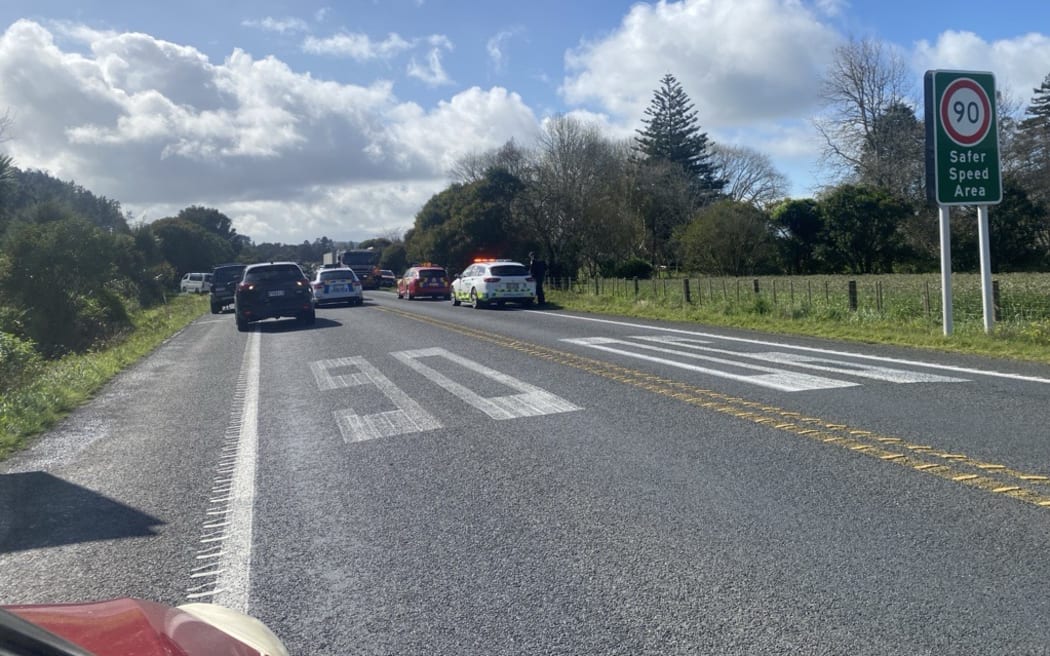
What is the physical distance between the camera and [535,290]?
99.5ft

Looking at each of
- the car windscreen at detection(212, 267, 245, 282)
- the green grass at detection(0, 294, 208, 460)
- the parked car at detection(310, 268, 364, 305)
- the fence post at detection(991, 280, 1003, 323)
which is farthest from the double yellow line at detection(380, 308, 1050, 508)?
the car windscreen at detection(212, 267, 245, 282)

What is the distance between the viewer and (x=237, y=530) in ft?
17.8

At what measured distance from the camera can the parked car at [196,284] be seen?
2388 inches

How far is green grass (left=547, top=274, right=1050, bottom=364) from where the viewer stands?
1423 centimetres

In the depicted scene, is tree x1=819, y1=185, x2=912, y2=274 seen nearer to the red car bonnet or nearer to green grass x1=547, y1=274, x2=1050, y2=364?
green grass x1=547, y1=274, x2=1050, y2=364

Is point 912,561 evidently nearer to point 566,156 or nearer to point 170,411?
point 170,411

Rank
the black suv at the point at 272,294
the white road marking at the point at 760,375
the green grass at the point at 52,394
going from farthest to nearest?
1. the black suv at the point at 272,294
2. the white road marking at the point at 760,375
3. the green grass at the point at 52,394

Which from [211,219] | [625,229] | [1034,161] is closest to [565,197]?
[625,229]

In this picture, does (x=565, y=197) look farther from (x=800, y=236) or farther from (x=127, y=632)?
(x=127, y=632)

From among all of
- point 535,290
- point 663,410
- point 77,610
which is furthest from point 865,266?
point 77,610

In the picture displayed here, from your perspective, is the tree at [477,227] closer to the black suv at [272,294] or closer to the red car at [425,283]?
the red car at [425,283]

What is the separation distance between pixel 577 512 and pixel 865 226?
39212mm

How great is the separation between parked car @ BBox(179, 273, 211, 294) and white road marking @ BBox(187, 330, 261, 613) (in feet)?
178

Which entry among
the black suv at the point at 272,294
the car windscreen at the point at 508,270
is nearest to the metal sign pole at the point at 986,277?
the black suv at the point at 272,294
